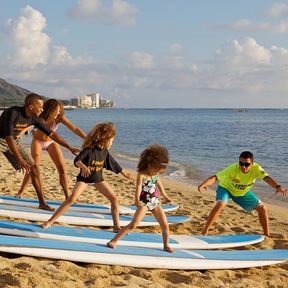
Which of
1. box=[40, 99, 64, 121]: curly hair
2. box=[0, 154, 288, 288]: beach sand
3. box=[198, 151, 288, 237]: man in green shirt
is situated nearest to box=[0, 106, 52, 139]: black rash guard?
box=[40, 99, 64, 121]: curly hair

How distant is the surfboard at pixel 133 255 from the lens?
4.54 metres

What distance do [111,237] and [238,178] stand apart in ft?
6.41

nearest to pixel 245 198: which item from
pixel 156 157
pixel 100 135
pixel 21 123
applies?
pixel 156 157

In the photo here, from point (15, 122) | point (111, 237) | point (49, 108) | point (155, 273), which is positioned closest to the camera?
point (155, 273)

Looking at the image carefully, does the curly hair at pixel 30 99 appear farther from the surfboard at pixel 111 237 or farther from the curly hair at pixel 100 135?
the surfboard at pixel 111 237

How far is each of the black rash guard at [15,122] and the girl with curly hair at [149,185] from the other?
Answer: 1.76 m

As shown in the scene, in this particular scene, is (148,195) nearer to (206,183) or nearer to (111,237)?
(111,237)

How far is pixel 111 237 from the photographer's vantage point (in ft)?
17.9

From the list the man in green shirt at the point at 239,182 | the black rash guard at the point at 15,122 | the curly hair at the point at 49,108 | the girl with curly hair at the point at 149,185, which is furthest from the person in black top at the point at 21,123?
the man in green shirt at the point at 239,182

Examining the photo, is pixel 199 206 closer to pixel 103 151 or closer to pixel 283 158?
pixel 103 151

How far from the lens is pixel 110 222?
6.71 meters

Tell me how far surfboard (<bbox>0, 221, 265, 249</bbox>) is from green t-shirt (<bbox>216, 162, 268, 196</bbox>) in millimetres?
684

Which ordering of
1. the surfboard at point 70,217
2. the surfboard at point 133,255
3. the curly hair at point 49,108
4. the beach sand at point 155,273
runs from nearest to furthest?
the beach sand at point 155,273 → the surfboard at point 133,255 → the surfboard at point 70,217 → the curly hair at point 49,108

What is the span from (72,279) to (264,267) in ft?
7.93
